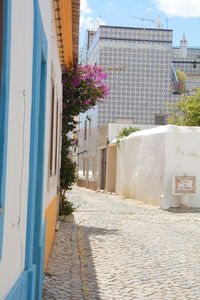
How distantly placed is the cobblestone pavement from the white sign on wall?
2.39 m

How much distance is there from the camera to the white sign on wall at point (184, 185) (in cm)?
1489

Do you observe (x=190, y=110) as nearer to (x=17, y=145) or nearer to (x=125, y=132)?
(x=125, y=132)

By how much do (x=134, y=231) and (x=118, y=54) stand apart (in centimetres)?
1917

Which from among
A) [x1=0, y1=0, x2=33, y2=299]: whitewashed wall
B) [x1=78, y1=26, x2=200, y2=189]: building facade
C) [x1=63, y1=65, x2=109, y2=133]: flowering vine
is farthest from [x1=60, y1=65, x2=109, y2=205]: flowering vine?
[x1=78, y1=26, x2=200, y2=189]: building facade

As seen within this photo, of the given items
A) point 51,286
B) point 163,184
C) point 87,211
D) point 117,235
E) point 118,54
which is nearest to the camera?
point 51,286

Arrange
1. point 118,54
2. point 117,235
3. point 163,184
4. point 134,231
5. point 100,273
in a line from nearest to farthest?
1. point 100,273
2. point 117,235
3. point 134,231
4. point 163,184
5. point 118,54

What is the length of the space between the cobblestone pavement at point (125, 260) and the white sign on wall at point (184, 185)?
2.39 m

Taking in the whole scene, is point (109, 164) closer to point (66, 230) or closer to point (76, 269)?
point (66, 230)

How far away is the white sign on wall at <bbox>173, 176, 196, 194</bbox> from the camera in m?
14.9

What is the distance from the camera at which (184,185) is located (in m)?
15.0

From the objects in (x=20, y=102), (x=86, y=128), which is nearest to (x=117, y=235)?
(x=20, y=102)

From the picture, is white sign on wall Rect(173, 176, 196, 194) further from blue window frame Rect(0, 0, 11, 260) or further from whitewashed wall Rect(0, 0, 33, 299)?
blue window frame Rect(0, 0, 11, 260)

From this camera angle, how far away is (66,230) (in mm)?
10078

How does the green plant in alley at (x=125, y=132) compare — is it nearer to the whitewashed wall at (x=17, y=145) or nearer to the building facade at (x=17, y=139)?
the building facade at (x=17, y=139)
